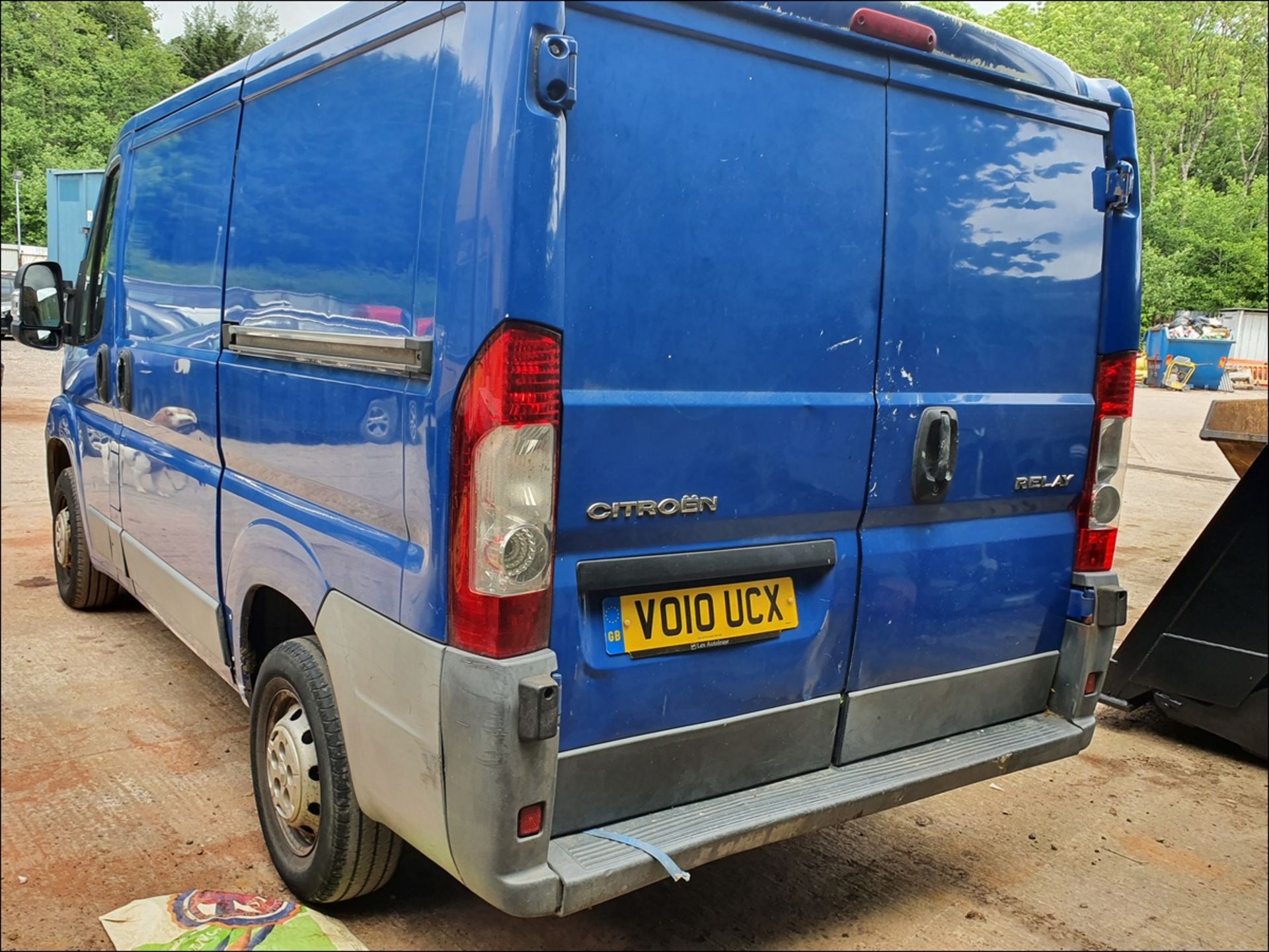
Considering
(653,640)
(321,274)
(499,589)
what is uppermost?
(321,274)

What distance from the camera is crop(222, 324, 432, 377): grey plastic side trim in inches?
92.1

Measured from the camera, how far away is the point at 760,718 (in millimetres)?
2738

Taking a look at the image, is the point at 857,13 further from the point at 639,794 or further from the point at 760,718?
the point at 639,794

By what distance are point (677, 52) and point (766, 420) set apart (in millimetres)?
872

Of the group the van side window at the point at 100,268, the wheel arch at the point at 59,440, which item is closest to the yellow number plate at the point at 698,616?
the van side window at the point at 100,268

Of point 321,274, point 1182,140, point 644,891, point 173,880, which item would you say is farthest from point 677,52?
point 1182,140

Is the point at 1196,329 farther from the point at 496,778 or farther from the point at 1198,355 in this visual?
the point at 496,778

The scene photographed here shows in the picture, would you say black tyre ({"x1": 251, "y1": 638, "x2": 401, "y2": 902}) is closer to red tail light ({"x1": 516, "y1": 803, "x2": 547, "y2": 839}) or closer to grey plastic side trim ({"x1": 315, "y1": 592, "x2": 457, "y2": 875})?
grey plastic side trim ({"x1": 315, "y1": 592, "x2": 457, "y2": 875})

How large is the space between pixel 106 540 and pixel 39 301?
3.90 ft

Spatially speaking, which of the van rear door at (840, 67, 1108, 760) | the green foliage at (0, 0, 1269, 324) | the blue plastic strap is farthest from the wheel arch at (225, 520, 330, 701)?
the green foliage at (0, 0, 1269, 324)

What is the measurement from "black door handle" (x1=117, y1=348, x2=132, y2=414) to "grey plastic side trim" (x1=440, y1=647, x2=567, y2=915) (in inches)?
104

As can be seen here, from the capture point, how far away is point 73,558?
550 cm

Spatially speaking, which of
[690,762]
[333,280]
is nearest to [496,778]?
[690,762]

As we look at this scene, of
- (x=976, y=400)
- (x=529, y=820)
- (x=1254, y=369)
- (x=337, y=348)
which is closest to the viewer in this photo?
(x=529, y=820)
